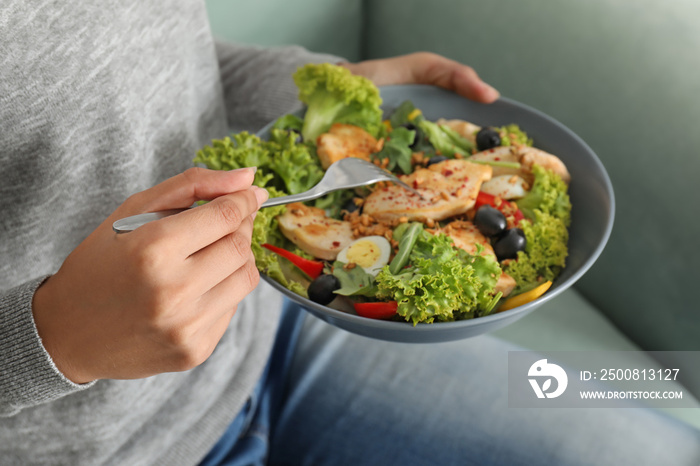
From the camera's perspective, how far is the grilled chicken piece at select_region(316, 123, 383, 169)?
42.8 inches

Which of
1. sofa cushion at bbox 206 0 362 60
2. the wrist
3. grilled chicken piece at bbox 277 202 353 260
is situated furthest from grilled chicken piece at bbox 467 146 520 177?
sofa cushion at bbox 206 0 362 60

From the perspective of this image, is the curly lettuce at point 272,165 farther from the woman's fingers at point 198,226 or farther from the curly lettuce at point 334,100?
the woman's fingers at point 198,226

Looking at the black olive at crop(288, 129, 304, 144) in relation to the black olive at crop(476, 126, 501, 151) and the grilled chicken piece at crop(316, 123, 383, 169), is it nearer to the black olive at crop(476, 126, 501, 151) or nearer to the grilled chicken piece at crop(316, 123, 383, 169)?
the grilled chicken piece at crop(316, 123, 383, 169)

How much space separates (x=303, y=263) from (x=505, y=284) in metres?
0.35

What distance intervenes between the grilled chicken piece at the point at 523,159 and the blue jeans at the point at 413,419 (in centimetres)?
45

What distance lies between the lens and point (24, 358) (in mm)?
755

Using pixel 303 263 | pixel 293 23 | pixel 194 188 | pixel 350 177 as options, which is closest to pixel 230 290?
pixel 194 188

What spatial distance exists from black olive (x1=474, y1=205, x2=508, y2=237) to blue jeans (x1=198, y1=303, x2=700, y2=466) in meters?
0.43

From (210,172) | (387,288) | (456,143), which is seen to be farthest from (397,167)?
(210,172)

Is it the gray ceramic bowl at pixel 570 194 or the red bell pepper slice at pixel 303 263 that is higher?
the gray ceramic bowl at pixel 570 194

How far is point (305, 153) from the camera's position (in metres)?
1.06

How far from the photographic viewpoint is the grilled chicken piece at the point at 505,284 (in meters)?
0.90

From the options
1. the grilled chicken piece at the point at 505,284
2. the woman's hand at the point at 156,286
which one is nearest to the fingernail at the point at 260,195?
the woman's hand at the point at 156,286

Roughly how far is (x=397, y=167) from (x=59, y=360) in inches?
28.0
